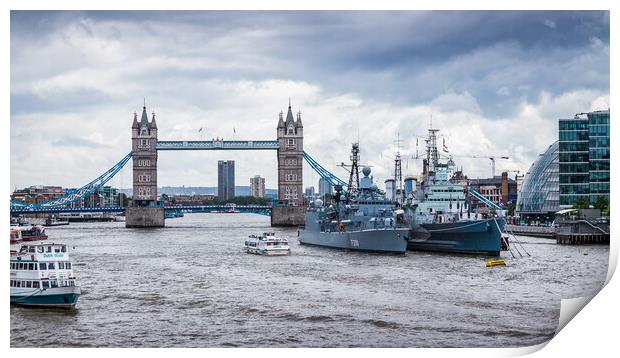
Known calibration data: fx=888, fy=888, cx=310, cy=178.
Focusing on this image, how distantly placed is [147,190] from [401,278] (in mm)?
48967

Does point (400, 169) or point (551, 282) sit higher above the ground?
point (400, 169)

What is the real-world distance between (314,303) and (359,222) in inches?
578

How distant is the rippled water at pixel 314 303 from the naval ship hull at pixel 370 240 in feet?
3.30

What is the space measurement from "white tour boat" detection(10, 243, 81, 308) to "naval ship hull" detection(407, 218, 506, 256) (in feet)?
50.3

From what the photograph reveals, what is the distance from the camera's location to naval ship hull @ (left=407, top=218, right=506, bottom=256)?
1116 inches

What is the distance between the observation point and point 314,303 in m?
17.4

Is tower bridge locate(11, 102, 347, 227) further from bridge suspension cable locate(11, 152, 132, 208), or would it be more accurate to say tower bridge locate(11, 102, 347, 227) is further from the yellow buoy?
the yellow buoy

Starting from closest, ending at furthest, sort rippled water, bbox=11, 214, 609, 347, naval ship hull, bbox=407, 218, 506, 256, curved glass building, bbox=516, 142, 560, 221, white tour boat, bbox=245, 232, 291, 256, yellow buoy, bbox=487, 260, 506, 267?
rippled water, bbox=11, 214, 609, 347 → yellow buoy, bbox=487, 260, 506, 267 → naval ship hull, bbox=407, 218, 506, 256 → white tour boat, bbox=245, 232, 291, 256 → curved glass building, bbox=516, 142, 560, 221

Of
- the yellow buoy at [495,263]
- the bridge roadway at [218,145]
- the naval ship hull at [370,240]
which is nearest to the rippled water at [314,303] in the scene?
the yellow buoy at [495,263]

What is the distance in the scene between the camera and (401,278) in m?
21.6

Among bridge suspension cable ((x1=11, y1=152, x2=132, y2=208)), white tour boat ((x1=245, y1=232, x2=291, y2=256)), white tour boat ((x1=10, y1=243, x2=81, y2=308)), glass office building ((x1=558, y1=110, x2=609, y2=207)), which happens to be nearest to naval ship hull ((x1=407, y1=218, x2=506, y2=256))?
white tour boat ((x1=245, y1=232, x2=291, y2=256))

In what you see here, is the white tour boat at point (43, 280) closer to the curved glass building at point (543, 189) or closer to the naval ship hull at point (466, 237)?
the naval ship hull at point (466, 237)
